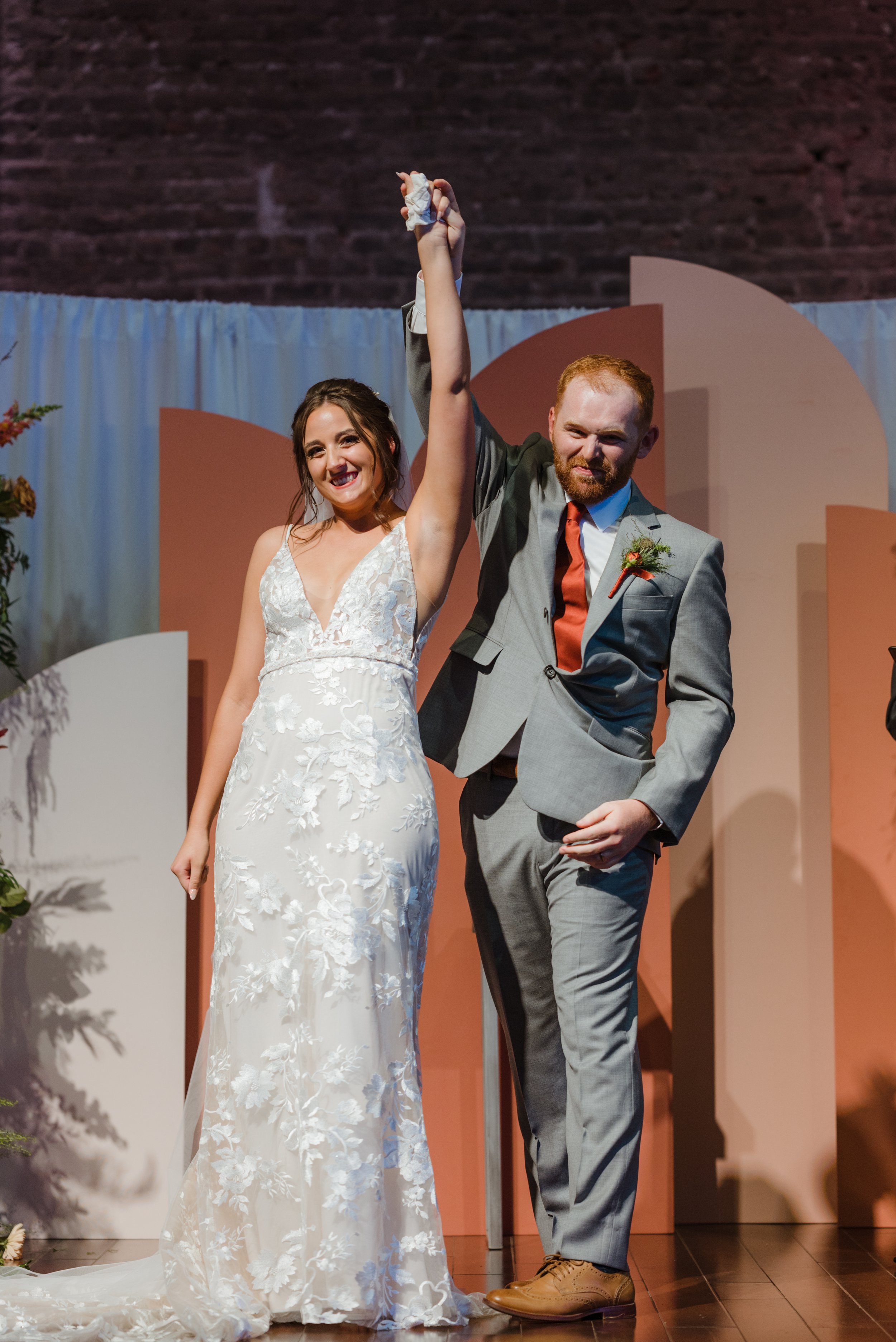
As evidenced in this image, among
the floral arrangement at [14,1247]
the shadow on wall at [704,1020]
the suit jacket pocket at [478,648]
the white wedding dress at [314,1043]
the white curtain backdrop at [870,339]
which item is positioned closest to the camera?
the white wedding dress at [314,1043]

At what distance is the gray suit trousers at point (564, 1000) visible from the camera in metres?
2.50

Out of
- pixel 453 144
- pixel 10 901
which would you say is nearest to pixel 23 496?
pixel 10 901

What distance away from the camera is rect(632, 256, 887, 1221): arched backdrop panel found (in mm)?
3566

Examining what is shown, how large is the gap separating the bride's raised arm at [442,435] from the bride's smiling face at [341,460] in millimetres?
106

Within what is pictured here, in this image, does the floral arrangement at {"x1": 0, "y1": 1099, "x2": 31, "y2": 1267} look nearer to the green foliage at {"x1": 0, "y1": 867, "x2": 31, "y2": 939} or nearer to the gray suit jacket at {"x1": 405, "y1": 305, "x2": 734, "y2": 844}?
the green foliage at {"x1": 0, "y1": 867, "x2": 31, "y2": 939}

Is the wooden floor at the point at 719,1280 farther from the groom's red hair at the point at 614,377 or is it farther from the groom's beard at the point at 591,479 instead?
the groom's red hair at the point at 614,377

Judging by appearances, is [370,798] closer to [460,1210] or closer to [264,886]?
[264,886]

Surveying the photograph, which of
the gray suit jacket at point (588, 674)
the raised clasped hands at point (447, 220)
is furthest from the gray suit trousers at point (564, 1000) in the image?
the raised clasped hands at point (447, 220)

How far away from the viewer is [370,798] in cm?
252

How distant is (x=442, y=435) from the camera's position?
103 inches

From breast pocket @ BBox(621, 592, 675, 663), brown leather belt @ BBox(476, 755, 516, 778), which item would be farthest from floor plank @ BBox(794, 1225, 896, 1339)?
breast pocket @ BBox(621, 592, 675, 663)

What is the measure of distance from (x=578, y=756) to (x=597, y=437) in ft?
2.10

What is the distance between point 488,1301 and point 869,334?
11.5 ft

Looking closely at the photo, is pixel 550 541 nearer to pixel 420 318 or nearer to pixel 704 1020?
pixel 420 318
